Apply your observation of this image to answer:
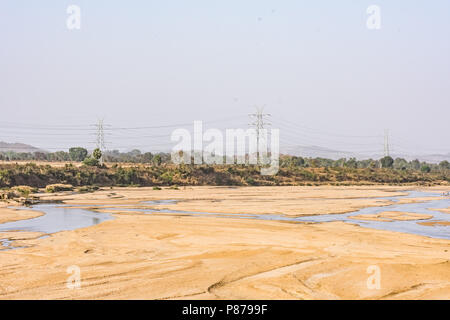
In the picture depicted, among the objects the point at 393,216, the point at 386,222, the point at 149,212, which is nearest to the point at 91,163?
the point at 149,212

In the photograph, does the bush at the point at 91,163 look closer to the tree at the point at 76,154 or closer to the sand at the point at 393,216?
the sand at the point at 393,216

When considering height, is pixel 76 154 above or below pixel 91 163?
above

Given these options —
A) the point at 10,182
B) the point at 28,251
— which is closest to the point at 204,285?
the point at 28,251

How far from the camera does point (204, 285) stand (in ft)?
54.5

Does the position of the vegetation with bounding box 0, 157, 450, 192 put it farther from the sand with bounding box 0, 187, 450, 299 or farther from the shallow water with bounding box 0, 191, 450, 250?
the sand with bounding box 0, 187, 450, 299

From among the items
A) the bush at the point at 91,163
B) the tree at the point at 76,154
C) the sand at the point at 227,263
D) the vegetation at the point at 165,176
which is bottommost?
the sand at the point at 227,263

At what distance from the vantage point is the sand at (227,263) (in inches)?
625

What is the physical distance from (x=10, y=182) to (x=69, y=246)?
4775cm

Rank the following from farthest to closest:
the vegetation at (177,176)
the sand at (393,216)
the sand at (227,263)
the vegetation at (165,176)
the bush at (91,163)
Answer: the bush at (91,163), the vegetation at (177,176), the vegetation at (165,176), the sand at (393,216), the sand at (227,263)

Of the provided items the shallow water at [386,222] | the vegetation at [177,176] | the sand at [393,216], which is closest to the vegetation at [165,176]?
the vegetation at [177,176]

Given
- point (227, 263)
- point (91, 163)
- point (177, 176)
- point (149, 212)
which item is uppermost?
point (91, 163)

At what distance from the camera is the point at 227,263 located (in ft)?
65.4

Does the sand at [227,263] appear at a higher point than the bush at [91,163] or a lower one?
lower

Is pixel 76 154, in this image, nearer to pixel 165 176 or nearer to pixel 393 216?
pixel 165 176
